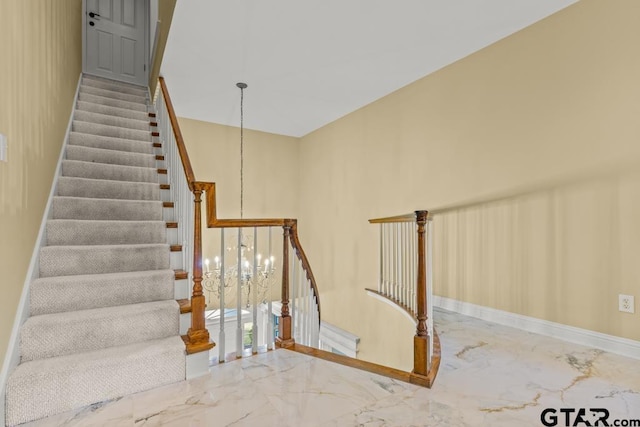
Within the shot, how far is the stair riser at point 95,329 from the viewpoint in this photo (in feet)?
5.90

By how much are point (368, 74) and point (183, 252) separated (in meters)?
2.90

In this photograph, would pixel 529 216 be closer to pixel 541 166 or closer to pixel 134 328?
pixel 541 166

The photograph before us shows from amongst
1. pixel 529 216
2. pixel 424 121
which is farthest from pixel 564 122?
pixel 424 121

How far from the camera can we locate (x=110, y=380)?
5.80 ft

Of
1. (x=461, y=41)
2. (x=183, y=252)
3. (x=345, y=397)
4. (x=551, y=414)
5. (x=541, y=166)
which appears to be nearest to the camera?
(x=551, y=414)

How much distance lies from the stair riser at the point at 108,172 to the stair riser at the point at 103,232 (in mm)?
796

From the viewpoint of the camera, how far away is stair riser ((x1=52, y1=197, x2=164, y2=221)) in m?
2.66

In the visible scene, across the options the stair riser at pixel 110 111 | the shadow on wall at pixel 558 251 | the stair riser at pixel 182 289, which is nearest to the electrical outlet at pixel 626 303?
the shadow on wall at pixel 558 251

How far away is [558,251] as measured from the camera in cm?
271

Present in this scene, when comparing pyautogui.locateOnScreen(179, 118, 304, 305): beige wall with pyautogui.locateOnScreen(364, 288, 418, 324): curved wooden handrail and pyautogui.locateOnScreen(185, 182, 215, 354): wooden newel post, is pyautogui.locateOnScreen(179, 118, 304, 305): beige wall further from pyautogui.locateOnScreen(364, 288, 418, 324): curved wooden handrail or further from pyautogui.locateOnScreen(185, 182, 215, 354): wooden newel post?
pyautogui.locateOnScreen(185, 182, 215, 354): wooden newel post

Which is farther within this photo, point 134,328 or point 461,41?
point 461,41

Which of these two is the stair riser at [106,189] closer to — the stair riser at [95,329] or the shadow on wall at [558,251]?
the stair riser at [95,329]

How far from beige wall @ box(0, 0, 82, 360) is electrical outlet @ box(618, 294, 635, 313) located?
379cm

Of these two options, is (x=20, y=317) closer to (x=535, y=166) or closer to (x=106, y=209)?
(x=106, y=209)
